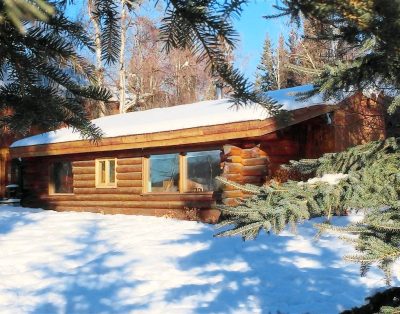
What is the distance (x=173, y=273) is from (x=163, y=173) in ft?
23.0

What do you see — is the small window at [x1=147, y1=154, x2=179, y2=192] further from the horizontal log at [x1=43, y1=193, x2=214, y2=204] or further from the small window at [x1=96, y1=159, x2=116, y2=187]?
the small window at [x1=96, y1=159, x2=116, y2=187]

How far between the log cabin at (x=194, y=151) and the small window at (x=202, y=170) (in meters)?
0.03

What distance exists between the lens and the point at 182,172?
14594 mm

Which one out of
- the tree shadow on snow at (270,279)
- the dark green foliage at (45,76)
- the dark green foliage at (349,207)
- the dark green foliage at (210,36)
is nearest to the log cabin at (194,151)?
the tree shadow on snow at (270,279)

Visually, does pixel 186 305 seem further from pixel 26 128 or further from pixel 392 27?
pixel 392 27

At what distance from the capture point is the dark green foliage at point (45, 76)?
1717 mm

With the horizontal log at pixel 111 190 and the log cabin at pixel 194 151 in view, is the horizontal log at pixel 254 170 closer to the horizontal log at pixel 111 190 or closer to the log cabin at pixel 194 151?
the log cabin at pixel 194 151

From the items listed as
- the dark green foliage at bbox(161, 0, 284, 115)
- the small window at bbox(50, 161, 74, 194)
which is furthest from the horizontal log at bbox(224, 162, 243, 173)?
the dark green foliage at bbox(161, 0, 284, 115)

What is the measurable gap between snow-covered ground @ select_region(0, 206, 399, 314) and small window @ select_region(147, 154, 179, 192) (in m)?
2.63

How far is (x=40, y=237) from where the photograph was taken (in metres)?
12.1

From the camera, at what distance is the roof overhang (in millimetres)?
11828

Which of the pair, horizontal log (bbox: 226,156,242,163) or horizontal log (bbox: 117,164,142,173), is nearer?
horizontal log (bbox: 226,156,242,163)

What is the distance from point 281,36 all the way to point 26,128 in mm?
33649

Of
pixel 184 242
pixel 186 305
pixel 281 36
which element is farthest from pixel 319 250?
pixel 281 36
